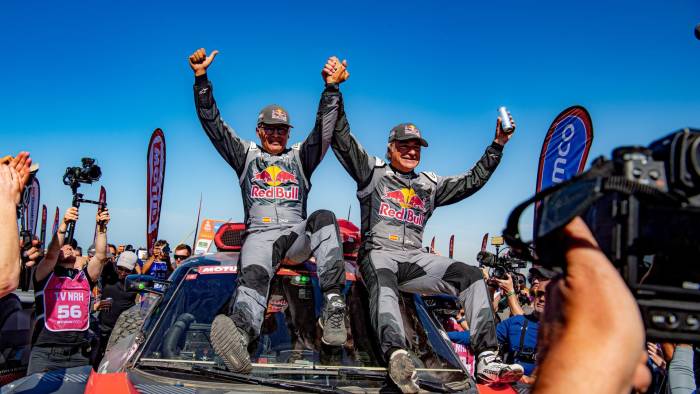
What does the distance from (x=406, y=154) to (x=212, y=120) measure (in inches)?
62.8

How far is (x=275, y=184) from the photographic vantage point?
14.6 feet

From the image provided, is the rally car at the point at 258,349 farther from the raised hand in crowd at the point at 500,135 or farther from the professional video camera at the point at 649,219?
the professional video camera at the point at 649,219

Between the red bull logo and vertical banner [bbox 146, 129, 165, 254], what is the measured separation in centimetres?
607

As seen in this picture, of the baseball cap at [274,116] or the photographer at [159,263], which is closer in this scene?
the baseball cap at [274,116]

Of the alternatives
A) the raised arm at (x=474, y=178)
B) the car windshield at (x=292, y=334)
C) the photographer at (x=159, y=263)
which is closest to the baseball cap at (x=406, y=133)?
the raised arm at (x=474, y=178)

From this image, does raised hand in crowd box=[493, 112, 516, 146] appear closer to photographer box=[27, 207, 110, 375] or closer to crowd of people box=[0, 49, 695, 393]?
crowd of people box=[0, 49, 695, 393]

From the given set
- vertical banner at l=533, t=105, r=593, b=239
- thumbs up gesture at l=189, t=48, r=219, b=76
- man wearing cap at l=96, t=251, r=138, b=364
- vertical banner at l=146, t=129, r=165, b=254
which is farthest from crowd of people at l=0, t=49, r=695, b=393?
vertical banner at l=146, t=129, r=165, b=254

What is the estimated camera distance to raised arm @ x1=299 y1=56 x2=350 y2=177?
4121 millimetres

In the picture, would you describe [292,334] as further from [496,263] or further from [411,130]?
[496,263]

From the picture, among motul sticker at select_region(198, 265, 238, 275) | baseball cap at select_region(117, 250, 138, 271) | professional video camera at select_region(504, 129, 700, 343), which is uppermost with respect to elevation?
professional video camera at select_region(504, 129, 700, 343)

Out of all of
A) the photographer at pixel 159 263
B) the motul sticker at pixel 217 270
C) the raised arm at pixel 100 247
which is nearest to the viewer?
the motul sticker at pixel 217 270

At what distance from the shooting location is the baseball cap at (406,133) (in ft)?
15.2

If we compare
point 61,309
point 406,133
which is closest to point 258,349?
point 406,133

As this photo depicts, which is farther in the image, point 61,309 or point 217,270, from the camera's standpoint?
point 61,309
